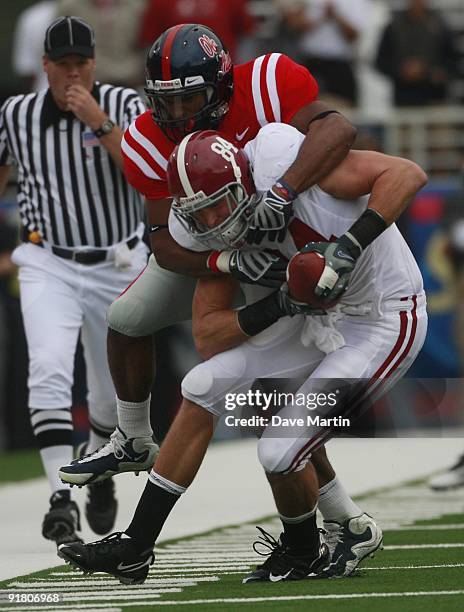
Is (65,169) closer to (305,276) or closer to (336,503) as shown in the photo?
(336,503)

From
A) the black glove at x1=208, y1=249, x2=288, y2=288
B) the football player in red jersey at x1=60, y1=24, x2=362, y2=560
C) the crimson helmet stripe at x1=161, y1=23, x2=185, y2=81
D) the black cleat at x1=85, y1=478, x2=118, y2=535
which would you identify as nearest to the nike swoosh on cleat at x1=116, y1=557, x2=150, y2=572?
the football player in red jersey at x1=60, y1=24, x2=362, y2=560

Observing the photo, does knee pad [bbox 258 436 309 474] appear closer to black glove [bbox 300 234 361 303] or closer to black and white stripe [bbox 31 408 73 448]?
black glove [bbox 300 234 361 303]

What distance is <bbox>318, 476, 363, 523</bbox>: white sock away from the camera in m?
5.08

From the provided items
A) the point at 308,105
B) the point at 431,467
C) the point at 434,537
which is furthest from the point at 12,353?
the point at 308,105

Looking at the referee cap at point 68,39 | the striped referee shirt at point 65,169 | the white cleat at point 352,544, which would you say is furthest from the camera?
the striped referee shirt at point 65,169

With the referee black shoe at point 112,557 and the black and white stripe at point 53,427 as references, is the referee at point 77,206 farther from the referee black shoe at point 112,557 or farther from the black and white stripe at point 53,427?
the referee black shoe at point 112,557

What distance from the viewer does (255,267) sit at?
15.5ft

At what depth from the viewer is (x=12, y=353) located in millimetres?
10789

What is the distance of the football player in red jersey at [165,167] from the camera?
4711mm

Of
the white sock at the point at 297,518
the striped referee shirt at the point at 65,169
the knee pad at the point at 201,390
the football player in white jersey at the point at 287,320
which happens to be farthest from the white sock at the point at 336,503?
the striped referee shirt at the point at 65,169

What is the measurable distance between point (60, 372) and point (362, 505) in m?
1.86

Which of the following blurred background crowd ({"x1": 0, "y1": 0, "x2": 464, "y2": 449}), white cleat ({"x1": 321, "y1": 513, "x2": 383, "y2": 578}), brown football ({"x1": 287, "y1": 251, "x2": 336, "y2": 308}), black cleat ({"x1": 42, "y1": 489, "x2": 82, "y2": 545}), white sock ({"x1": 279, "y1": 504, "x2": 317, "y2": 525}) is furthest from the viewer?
blurred background crowd ({"x1": 0, "y1": 0, "x2": 464, "y2": 449})

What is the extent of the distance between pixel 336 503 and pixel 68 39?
7.74 ft

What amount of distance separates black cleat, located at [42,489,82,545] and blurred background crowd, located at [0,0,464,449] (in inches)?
162
